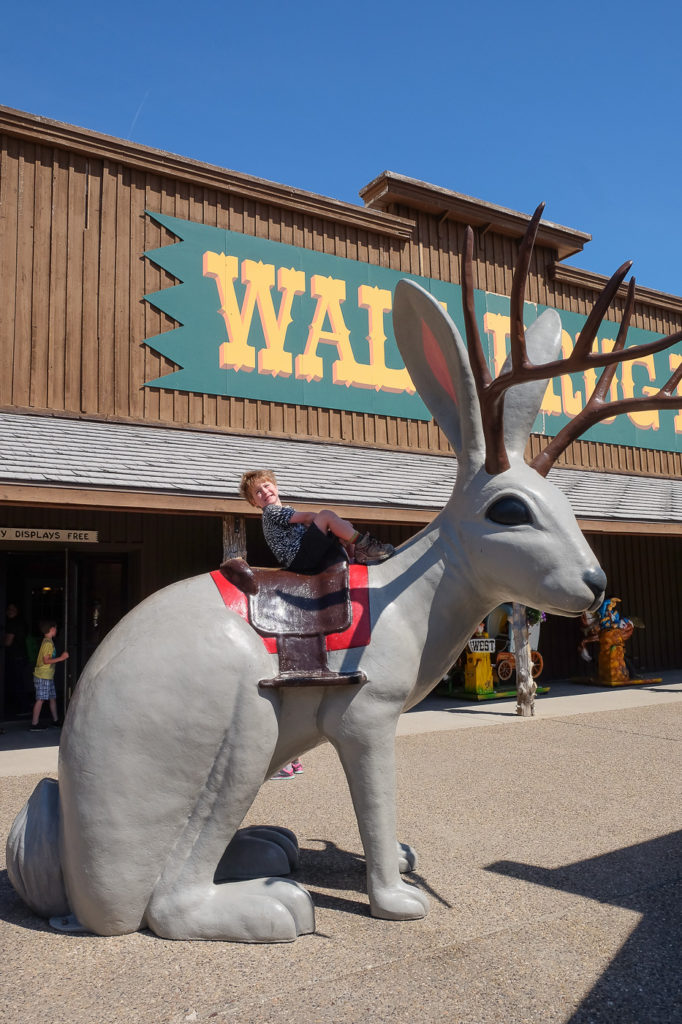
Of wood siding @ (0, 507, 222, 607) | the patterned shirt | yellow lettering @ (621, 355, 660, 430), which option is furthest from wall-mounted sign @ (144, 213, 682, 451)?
the patterned shirt

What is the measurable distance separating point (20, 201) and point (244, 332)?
121 inches

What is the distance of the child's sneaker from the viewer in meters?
3.26

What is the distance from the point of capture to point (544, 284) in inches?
536

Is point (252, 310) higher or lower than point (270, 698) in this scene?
higher

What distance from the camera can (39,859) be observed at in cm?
295

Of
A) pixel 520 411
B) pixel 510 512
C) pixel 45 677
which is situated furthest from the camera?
pixel 45 677

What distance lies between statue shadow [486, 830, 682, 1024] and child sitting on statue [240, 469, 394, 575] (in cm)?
172

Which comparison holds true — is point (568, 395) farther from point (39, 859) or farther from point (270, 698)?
point (39, 859)

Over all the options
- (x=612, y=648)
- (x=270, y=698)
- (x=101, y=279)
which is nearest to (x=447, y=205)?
(x=101, y=279)

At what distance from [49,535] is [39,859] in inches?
274

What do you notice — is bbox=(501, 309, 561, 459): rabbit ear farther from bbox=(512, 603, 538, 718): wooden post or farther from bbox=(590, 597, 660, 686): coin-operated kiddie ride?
bbox=(590, 597, 660, 686): coin-operated kiddie ride

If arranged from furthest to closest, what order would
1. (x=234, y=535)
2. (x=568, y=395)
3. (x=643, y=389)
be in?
(x=643, y=389), (x=568, y=395), (x=234, y=535)

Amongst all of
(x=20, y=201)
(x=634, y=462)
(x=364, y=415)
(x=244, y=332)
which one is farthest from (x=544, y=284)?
(x=20, y=201)

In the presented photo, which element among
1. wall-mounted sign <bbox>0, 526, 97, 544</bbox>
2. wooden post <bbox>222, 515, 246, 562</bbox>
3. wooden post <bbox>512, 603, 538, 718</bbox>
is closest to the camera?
wooden post <bbox>222, 515, 246, 562</bbox>
